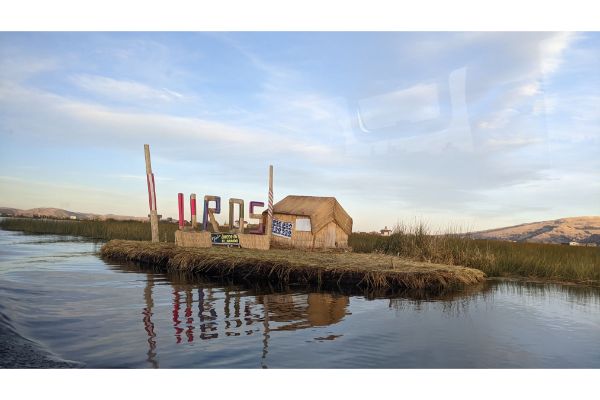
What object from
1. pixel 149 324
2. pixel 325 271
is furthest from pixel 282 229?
pixel 149 324

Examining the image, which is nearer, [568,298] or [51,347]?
[51,347]

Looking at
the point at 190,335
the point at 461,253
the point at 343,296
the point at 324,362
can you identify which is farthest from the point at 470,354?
the point at 461,253

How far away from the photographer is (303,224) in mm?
24938

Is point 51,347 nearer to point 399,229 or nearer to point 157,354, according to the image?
point 157,354

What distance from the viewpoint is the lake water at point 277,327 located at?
8047mm

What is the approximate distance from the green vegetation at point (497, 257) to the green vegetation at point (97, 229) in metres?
16.7

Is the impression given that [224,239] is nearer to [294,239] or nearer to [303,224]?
[294,239]

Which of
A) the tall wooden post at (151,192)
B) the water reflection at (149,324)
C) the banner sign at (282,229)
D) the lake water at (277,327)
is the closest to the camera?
the water reflection at (149,324)

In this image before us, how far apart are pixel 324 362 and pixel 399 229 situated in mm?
18903

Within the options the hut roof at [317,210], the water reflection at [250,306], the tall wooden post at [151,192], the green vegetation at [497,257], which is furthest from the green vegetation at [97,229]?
the water reflection at [250,306]

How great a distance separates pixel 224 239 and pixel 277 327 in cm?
1344

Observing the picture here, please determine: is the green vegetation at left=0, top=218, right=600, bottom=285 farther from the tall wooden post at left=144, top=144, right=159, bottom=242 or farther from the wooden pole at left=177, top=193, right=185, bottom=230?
the tall wooden post at left=144, top=144, right=159, bottom=242

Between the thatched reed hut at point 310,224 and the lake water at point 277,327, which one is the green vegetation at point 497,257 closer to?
the thatched reed hut at point 310,224

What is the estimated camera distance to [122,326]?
32.6 feet
